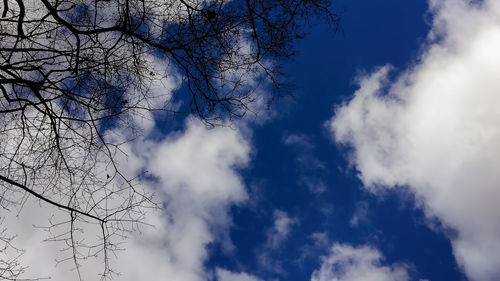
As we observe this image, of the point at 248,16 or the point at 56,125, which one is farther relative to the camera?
the point at 56,125

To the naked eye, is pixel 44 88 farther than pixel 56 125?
No

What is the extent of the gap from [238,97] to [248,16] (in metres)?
1.01

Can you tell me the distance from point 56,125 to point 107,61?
3.86 feet

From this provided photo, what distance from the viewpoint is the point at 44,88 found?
4.02 m

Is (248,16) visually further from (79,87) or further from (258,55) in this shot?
(79,87)

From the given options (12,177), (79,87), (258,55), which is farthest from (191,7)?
(12,177)

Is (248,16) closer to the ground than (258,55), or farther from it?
farther from it

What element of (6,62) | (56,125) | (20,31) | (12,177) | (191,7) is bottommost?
(12,177)

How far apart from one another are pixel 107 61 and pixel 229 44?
5.34 feet

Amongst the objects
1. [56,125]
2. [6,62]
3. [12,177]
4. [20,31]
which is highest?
[20,31]

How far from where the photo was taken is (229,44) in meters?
4.13

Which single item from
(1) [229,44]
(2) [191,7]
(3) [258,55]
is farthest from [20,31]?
(3) [258,55]

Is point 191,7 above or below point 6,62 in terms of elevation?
above

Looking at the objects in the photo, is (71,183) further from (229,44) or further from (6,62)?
(229,44)
